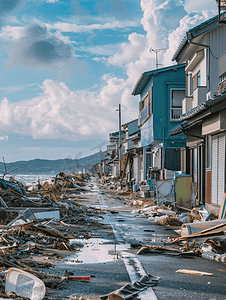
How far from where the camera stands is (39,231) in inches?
346

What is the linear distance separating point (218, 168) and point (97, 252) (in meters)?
6.27

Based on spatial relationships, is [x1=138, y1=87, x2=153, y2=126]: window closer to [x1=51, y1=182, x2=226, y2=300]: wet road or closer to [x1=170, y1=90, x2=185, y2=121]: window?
[x1=170, y1=90, x2=185, y2=121]: window

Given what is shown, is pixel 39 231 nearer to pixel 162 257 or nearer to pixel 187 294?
pixel 162 257

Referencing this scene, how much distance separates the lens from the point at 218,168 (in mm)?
12016

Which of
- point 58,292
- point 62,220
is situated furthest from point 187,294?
point 62,220

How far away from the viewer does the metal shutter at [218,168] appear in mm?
11461

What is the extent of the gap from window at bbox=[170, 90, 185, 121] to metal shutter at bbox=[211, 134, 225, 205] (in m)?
10.9

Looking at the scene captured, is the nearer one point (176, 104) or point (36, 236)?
point (36, 236)

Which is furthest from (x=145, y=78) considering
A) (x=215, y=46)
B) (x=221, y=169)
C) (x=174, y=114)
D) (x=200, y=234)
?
(x=200, y=234)

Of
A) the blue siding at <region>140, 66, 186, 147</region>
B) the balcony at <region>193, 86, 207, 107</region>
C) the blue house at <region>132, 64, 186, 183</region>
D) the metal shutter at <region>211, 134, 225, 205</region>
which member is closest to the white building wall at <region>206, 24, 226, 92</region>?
the balcony at <region>193, 86, 207, 107</region>

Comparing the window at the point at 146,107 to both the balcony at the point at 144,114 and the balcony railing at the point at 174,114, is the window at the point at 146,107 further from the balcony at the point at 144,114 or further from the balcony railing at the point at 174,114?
the balcony railing at the point at 174,114

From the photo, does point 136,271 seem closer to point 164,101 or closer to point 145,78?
point 164,101

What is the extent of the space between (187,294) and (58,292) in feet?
5.74

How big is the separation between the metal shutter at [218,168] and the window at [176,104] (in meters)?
10.9
